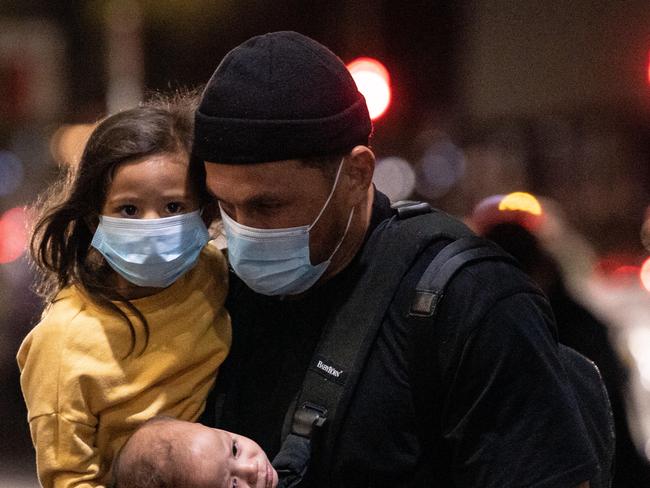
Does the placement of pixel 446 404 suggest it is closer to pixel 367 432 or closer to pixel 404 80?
pixel 367 432

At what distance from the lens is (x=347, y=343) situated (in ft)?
7.50

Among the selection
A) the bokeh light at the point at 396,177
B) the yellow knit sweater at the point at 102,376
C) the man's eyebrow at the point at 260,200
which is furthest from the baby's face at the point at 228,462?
the bokeh light at the point at 396,177

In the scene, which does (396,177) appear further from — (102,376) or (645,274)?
(102,376)

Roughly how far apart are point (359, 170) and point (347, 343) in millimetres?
408

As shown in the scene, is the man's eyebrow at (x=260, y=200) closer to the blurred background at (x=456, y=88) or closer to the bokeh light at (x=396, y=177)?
the blurred background at (x=456, y=88)

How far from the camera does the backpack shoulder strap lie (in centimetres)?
224

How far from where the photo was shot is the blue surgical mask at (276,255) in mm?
2420

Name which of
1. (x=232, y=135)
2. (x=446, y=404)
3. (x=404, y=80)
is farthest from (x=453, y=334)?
(x=404, y=80)

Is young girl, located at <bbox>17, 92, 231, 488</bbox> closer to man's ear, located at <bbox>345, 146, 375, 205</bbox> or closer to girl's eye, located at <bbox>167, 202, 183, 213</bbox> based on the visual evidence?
girl's eye, located at <bbox>167, 202, 183, 213</bbox>

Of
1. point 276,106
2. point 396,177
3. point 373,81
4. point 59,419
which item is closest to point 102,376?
point 59,419

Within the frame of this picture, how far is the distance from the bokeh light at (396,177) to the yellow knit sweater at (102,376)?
9.87 meters

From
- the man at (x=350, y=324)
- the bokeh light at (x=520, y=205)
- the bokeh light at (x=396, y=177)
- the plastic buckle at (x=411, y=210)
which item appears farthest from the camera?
the bokeh light at (x=396, y=177)

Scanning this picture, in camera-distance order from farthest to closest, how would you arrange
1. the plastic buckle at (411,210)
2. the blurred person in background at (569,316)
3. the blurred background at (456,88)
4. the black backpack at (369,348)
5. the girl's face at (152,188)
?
the blurred background at (456,88) < the blurred person in background at (569,316) < the girl's face at (152,188) < the plastic buckle at (411,210) < the black backpack at (369,348)

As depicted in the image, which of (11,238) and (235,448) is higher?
(235,448)
